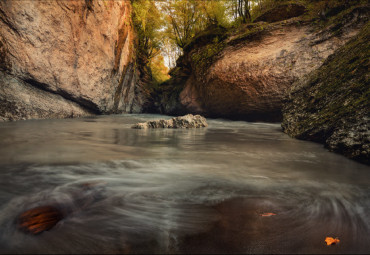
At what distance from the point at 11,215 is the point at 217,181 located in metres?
1.27

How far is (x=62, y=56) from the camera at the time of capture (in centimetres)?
705

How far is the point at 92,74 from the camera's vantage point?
8.46m

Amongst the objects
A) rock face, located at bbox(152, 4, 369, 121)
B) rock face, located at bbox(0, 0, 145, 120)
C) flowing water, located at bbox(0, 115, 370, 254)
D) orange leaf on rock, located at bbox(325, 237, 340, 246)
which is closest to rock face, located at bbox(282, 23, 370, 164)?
flowing water, located at bbox(0, 115, 370, 254)

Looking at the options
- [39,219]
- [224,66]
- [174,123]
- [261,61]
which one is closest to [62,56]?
[174,123]

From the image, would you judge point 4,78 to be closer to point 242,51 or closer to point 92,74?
point 92,74

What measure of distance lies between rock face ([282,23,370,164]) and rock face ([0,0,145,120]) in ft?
23.0

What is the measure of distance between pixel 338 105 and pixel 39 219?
3.60 meters

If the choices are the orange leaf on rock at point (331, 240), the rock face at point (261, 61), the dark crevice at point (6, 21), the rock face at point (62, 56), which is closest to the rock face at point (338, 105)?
the orange leaf on rock at point (331, 240)

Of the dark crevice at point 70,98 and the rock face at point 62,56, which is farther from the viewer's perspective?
the dark crevice at point 70,98

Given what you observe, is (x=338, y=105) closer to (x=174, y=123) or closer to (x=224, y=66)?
(x=174, y=123)

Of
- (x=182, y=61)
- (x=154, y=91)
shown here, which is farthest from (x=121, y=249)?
(x=154, y=91)

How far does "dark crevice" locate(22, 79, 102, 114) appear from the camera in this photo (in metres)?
6.34

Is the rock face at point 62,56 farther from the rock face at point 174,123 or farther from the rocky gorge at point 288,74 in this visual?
the rocky gorge at point 288,74

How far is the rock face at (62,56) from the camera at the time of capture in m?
5.55
